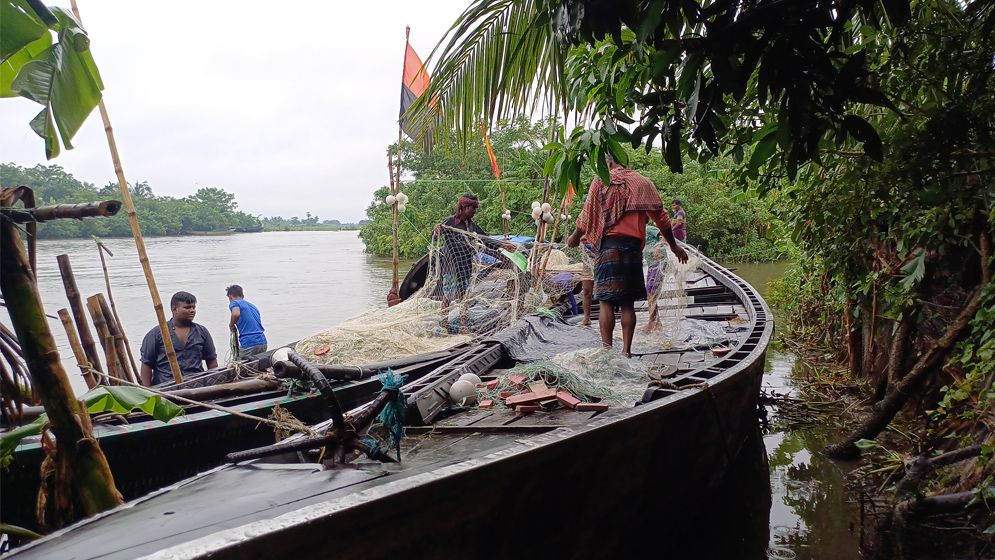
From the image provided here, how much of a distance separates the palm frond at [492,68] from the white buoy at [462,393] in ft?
4.61

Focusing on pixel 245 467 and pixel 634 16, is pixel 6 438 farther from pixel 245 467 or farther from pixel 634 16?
pixel 634 16

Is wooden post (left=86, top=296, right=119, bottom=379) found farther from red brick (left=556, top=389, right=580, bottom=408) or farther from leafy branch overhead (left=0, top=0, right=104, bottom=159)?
red brick (left=556, top=389, right=580, bottom=408)

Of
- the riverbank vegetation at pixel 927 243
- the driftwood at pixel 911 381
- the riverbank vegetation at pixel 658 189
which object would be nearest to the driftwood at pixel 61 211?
the riverbank vegetation at pixel 927 243

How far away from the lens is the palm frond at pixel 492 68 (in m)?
2.88

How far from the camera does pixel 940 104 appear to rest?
8.41ft

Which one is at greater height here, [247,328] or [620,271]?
[620,271]

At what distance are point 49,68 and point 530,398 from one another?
2360mm

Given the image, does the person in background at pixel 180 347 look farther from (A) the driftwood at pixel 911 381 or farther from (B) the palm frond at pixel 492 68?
(A) the driftwood at pixel 911 381

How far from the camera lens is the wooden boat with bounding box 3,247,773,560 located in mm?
1549

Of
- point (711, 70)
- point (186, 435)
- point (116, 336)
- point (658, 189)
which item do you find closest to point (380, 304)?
point (116, 336)

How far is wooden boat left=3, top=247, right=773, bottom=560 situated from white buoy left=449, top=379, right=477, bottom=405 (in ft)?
0.22

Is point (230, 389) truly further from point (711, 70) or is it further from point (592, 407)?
point (711, 70)

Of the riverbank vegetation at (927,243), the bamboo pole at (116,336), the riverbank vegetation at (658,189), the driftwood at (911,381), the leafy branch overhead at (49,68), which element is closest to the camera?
the leafy branch overhead at (49,68)

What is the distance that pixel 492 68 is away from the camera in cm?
312
